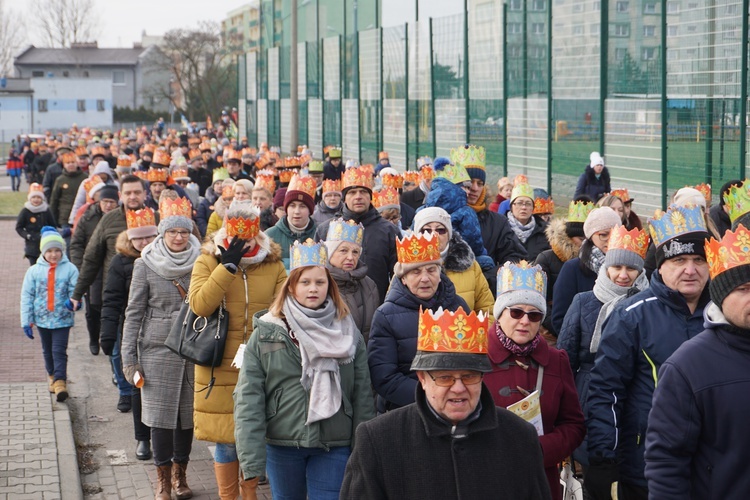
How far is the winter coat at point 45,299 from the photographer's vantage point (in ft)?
35.6

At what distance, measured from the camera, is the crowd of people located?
3855 mm

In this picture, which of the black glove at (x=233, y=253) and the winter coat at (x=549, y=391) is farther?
the black glove at (x=233, y=253)

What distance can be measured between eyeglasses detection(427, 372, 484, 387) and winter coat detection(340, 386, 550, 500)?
0.20 ft

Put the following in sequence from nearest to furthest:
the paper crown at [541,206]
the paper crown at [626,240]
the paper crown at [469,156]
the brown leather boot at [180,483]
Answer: the paper crown at [626,240]
the brown leather boot at [180,483]
the paper crown at [541,206]
the paper crown at [469,156]

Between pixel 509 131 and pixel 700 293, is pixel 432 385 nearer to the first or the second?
pixel 700 293

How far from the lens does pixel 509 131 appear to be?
19656 mm

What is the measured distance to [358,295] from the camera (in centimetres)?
703

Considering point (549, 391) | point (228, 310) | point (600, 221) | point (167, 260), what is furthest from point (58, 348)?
point (549, 391)

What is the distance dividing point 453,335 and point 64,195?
14.9 meters

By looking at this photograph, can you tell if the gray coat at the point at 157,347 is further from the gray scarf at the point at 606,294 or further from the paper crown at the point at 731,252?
the paper crown at the point at 731,252

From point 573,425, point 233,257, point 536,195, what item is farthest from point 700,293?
point 536,195

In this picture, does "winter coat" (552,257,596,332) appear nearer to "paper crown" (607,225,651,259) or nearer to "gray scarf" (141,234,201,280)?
"paper crown" (607,225,651,259)

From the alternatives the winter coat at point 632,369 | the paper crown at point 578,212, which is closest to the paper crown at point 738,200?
the paper crown at point 578,212

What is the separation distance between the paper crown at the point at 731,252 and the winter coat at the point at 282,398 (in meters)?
2.25
